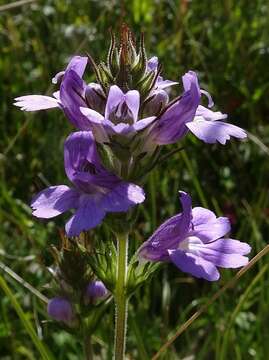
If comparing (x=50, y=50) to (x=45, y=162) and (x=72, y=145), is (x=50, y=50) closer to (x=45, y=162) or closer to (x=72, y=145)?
(x=45, y=162)

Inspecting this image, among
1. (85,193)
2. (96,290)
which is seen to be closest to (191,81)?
(85,193)

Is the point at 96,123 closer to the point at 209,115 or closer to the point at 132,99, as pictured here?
the point at 132,99

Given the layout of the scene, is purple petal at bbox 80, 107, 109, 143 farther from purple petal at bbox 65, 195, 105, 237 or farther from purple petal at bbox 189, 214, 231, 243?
purple petal at bbox 189, 214, 231, 243

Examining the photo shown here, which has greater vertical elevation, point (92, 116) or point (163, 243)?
point (92, 116)

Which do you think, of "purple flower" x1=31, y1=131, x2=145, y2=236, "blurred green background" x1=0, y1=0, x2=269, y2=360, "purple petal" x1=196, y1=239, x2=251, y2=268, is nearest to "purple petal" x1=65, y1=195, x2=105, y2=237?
"purple flower" x1=31, y1=131, x2=145, y2=236

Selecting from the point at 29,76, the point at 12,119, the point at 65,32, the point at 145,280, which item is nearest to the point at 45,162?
the point at 12,119

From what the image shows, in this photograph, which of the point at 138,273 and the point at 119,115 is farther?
the point at 138,273
